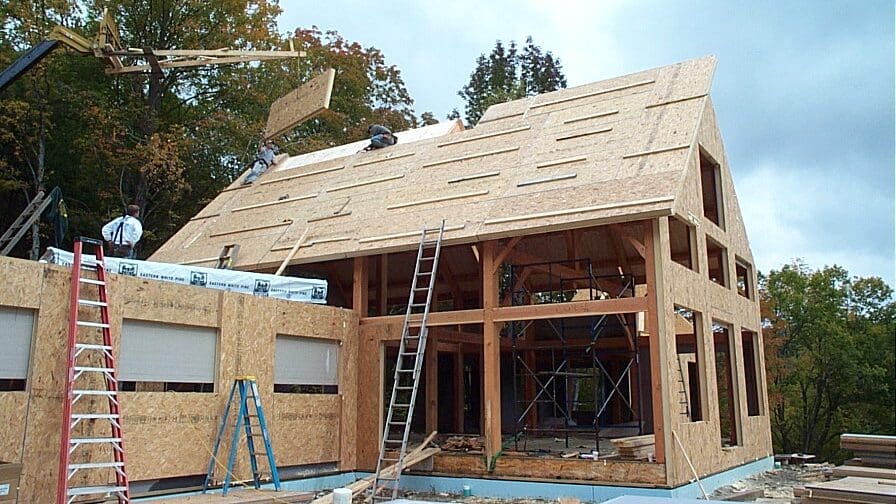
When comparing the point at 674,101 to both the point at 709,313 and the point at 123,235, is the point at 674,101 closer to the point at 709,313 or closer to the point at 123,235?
the point at 709,313

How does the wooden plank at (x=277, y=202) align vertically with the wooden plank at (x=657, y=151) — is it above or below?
above

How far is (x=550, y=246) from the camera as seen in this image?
1309 cm

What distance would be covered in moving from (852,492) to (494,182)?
20.6ft

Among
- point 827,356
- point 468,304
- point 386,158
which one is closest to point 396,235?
point 386,158

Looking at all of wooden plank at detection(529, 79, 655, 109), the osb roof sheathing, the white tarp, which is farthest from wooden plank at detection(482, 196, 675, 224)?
wooden plank at detection(529, 79, 655, 109)

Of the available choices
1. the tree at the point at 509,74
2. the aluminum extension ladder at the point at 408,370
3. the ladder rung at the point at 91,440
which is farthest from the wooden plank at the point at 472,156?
the tree at the point at 509,74

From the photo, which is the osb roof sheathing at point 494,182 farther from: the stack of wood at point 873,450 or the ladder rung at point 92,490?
the ladder rung at point 92,490

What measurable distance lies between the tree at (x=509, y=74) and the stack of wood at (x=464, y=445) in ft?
85.1

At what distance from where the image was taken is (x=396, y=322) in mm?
10562

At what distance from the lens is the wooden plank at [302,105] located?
1477 cm

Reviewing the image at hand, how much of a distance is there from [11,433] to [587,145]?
Answer: 8037 mm

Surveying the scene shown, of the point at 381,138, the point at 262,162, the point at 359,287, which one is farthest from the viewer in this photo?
the point at 262,162

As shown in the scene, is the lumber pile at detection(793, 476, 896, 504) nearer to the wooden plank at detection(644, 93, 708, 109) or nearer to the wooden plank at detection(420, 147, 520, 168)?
the wooden plank at detection(644, 93, 708, 109)

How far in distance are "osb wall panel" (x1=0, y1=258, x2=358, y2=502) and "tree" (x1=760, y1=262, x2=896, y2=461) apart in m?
21.5
